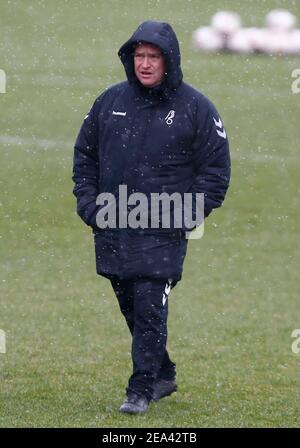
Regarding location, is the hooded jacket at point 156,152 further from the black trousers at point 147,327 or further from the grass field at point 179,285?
the grass field at point 179,285

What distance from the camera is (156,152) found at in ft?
24.8

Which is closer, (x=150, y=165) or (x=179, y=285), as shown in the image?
(x=150, y=165)

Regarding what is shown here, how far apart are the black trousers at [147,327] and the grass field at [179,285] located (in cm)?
21

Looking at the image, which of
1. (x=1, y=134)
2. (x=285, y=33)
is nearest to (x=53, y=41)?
(x=285, y=33)

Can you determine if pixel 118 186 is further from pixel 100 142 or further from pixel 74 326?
pixel 74 326

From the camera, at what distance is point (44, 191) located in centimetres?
1808

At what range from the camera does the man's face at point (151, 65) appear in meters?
7.54

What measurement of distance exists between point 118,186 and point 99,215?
0.22 m

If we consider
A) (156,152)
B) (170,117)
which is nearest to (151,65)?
(170,117)

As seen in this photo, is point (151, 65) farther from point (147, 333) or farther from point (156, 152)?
point (147, 333)

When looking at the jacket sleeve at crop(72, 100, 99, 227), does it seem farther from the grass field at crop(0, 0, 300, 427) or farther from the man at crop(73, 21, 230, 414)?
the grass field at crop(0, 0, 300, 427)
